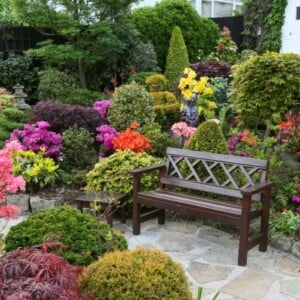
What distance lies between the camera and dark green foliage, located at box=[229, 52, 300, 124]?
6.17 meters

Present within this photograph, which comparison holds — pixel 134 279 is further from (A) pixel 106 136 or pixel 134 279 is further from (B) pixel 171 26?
(B) pixel 171 26

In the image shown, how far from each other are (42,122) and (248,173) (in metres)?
2.96

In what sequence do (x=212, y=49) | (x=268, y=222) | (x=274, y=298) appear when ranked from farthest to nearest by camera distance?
1. (x=212, y=49)
2. (x=268, y=222)
3. (x=274, y=298)

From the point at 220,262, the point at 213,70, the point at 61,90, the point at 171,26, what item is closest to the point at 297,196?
the point at 220,262

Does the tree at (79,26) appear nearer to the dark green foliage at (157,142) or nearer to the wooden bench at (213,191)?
the dark green foliage at (157,142)

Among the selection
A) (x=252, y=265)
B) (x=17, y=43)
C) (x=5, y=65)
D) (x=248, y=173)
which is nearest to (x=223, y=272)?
(x=252, y=265)

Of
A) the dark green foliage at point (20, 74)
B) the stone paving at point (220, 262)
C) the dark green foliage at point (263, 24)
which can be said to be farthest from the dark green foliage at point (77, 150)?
the dark green foliage at point (263, 24)

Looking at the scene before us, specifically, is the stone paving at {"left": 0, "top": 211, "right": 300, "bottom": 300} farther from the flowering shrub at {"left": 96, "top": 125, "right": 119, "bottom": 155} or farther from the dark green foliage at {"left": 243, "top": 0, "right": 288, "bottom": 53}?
the dark green foliage at {"left": 243, "top": 0, "right": 288, "bottom": 53}

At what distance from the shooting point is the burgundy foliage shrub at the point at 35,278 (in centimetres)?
201

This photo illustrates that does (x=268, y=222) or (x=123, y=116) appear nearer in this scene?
(x=268, y=222)

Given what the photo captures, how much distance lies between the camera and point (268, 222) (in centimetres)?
427

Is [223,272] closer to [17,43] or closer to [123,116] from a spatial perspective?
[123,116]

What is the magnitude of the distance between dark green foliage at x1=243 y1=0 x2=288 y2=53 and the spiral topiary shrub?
11929 millimetres

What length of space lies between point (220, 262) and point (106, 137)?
8.67 ft
